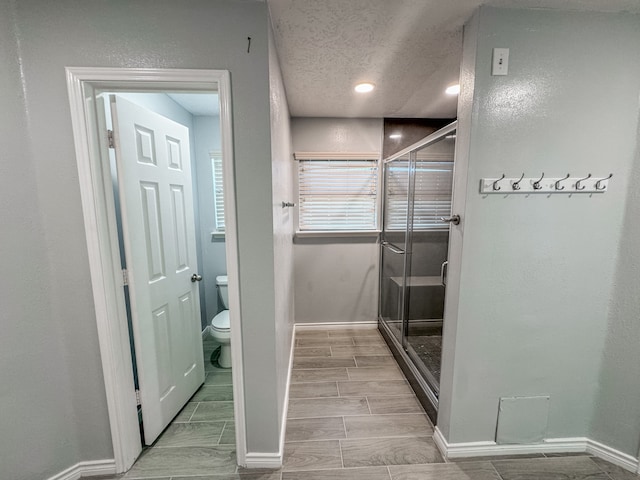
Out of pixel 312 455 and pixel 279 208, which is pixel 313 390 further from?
pixel 279 208

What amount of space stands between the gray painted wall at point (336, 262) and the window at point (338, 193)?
0.11 metres

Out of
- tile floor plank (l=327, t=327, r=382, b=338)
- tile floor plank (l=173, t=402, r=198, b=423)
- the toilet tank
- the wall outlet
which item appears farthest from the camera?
tile floor plank (l=327, t=327, r=382, b=338)

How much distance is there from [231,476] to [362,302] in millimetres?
2035

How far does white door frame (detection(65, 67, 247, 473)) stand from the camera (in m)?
1.22

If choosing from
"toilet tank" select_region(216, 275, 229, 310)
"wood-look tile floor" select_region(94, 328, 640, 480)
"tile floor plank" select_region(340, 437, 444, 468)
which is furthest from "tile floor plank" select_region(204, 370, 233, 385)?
"tile floor plank" select_region(340, 437, 444, 468)

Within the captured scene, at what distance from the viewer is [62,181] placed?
1.26m

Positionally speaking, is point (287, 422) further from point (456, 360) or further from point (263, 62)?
point (263, 62)

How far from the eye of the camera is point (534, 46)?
4.27 feet

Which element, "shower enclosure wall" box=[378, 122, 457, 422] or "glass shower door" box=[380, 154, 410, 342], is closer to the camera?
"shower enclosure wall" box=[378, 122, 457, 422]

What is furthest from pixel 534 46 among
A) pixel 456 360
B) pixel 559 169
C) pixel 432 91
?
pixel 456 360

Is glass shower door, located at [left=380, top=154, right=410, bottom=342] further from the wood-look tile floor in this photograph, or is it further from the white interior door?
the white interior door

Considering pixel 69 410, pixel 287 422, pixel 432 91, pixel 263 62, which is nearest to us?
pixel 263 62

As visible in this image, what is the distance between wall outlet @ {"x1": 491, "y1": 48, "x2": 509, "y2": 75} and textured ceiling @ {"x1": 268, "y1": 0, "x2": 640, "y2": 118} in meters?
0.20

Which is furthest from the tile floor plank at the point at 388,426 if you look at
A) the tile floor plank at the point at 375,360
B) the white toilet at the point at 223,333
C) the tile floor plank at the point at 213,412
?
the white toilet at the point at 223,333
